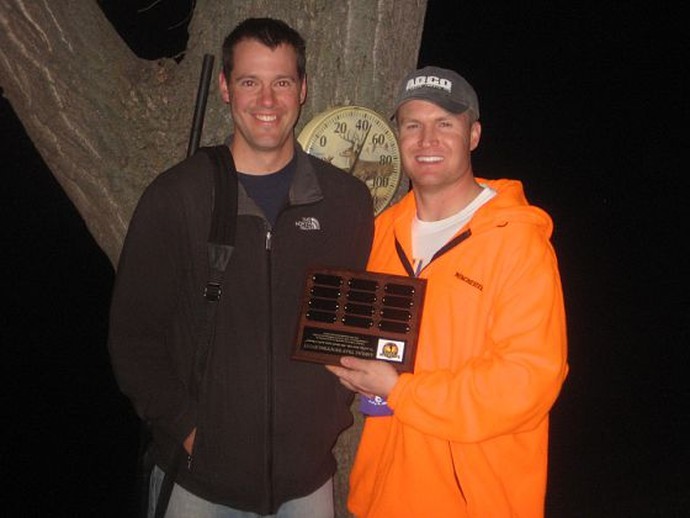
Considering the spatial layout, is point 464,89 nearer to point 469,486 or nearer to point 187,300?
point 187,300

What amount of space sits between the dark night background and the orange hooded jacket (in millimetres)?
2093

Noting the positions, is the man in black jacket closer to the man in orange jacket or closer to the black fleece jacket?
the black fleece jacket

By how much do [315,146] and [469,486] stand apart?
1.41m

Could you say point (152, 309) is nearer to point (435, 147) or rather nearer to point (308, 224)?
point (308, 224)

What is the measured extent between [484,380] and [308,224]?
2.62ft

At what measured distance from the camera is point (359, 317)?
2225mm

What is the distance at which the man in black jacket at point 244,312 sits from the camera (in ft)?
7.11

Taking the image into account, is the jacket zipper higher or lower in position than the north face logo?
lower

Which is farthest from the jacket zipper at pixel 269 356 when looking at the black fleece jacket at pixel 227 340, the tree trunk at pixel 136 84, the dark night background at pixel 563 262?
the dark night background at pixel 563 262

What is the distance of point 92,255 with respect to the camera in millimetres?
16766

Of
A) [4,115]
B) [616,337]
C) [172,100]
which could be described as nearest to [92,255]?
[4,115]

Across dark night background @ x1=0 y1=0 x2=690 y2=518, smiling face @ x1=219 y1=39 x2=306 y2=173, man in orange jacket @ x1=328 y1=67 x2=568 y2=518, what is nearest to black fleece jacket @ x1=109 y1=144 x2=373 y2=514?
smiling face @ x1=219 y1=39 x2=306 y2=173

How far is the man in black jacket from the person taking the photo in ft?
7.11

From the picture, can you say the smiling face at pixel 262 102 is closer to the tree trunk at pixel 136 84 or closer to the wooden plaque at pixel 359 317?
the tree trunk at pixel 136 84
